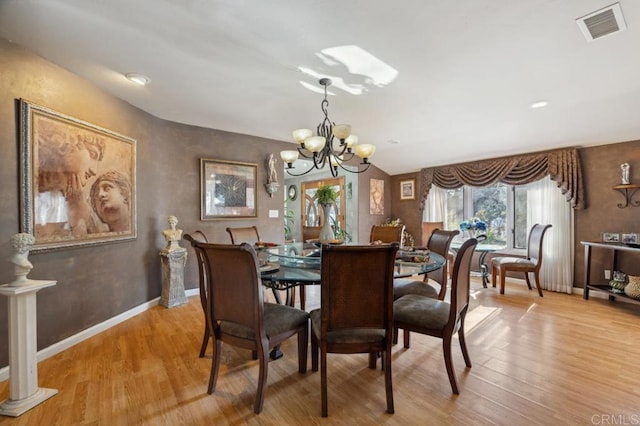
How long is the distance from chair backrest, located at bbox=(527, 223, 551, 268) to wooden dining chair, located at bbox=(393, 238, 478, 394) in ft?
8.53

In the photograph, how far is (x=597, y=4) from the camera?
1.69 meters

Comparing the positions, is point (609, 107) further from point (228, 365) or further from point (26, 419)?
point (26, 419)

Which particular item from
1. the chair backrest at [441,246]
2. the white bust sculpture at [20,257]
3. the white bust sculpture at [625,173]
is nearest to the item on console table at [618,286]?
the white bust sculpture at [625,173]

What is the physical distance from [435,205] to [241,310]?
15.5ft

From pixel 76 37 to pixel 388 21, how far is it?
209cm

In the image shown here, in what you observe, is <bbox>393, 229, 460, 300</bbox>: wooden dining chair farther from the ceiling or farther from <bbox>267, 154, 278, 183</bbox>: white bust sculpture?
<bbox>267, 154, 278, 183</bbox>: white bust sculpture

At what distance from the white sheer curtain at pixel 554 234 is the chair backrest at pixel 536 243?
251 millimetres

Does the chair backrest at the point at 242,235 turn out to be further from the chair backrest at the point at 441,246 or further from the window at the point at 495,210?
the window at the point at 495,210

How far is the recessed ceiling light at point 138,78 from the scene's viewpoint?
2522 mm

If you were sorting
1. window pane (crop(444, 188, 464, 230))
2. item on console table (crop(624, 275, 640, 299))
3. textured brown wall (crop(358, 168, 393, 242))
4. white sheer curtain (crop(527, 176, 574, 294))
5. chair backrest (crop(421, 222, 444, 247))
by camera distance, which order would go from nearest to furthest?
item on console table (crop(624, 275, 640, 299)) < white sheer curtain (crop(527, 176, 574, 294)) < chair backrest (crop(421, 222, 444, 247)) < window pane (crop(444, 188, 464, 230)) < textured brown wall (crop(358, 168, 393, 242))

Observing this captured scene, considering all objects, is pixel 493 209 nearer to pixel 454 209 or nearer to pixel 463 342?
pixel 454 209

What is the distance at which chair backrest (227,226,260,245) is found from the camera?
3273 mm

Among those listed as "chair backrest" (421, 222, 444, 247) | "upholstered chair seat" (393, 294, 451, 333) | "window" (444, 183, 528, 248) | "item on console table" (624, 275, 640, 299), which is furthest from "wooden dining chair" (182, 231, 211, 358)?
"window" (444, 183, 528, 248)

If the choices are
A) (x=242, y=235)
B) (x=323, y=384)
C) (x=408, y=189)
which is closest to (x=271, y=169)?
(x=242, y=235)
